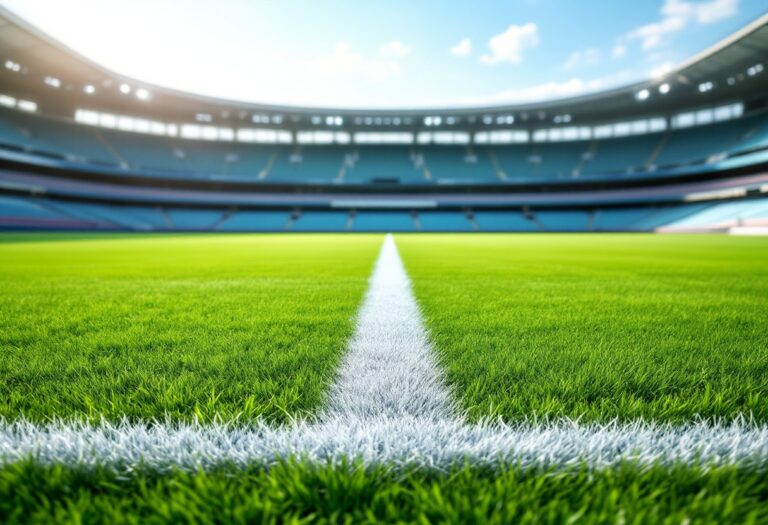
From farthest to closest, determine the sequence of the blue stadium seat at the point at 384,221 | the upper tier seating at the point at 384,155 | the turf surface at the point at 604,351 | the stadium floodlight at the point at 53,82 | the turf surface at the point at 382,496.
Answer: the blue stadium seat at the point at 384,221 → the upper tier seating at the point at 384,155 → the stadium floodlight at the point at 53,82 → the turf surface at the point at 604,351 → the turf surface at the point at 382,496

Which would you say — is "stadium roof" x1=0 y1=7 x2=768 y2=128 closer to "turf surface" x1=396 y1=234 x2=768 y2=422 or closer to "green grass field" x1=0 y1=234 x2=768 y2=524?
"green grass field" x1=0 y1=234 x2=768 y2=524

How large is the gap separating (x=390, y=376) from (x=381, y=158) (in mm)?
42954

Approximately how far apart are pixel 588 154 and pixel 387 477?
4437cm

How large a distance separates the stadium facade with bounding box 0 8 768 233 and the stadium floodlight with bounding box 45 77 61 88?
0.22 m

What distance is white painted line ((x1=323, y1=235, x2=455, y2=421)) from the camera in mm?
955

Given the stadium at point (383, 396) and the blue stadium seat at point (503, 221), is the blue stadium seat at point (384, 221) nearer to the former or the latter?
the blue stadium seat at point (503, 221)

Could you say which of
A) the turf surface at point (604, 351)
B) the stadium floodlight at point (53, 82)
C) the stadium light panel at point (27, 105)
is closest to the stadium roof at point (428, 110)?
the stadium floodlight at point (53, 82)

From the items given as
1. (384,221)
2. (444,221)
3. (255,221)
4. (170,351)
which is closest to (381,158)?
(384,221)

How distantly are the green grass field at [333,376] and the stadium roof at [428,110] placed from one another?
1076 inches

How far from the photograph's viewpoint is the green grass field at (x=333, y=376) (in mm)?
551

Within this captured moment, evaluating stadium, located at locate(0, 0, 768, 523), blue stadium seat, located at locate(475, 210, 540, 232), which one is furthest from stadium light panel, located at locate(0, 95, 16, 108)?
blue stadium seat, located at locate(475, 210, 540, 232)

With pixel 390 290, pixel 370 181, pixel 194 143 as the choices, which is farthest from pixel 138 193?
pixel 390 290

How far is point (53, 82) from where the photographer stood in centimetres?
2848

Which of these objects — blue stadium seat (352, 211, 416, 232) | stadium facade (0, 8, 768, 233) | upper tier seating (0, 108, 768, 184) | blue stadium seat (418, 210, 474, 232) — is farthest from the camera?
blue stadium seat (352, 211, 416, 232)
